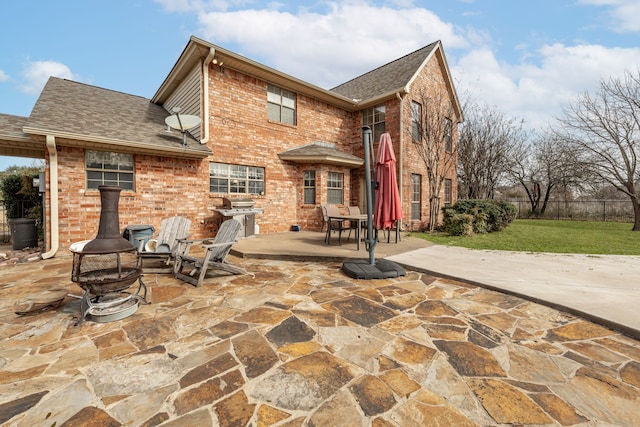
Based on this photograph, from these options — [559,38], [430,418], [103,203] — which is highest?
[559,38]

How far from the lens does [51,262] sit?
18.8 ft

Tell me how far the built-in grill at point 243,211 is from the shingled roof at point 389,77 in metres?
7.09

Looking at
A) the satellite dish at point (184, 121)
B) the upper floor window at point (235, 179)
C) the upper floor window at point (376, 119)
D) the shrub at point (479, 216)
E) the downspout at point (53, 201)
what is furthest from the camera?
the upper floor window at point (376, 119)

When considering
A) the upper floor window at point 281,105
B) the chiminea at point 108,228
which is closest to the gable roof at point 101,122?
the upper floor window at point 281,105

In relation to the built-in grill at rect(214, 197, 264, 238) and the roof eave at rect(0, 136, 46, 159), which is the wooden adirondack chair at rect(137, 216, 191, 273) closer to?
the built-in grill at rect(214, 197, 264, 238)

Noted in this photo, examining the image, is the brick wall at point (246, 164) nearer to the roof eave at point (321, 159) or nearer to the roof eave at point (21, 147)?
the roof eave at point (321, 159)

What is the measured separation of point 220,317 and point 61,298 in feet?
8.02

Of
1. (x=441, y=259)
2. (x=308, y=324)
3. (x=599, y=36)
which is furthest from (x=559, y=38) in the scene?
(x=308, y=324)

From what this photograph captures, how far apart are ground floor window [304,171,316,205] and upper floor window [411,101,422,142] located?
4.78 metres

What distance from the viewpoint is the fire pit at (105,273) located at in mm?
2852

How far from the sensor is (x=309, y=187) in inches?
407

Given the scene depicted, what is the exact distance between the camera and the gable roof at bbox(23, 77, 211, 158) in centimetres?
612

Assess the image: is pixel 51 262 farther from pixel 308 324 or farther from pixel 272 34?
pixel 272 34

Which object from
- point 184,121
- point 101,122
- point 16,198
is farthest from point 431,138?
point 16,198
